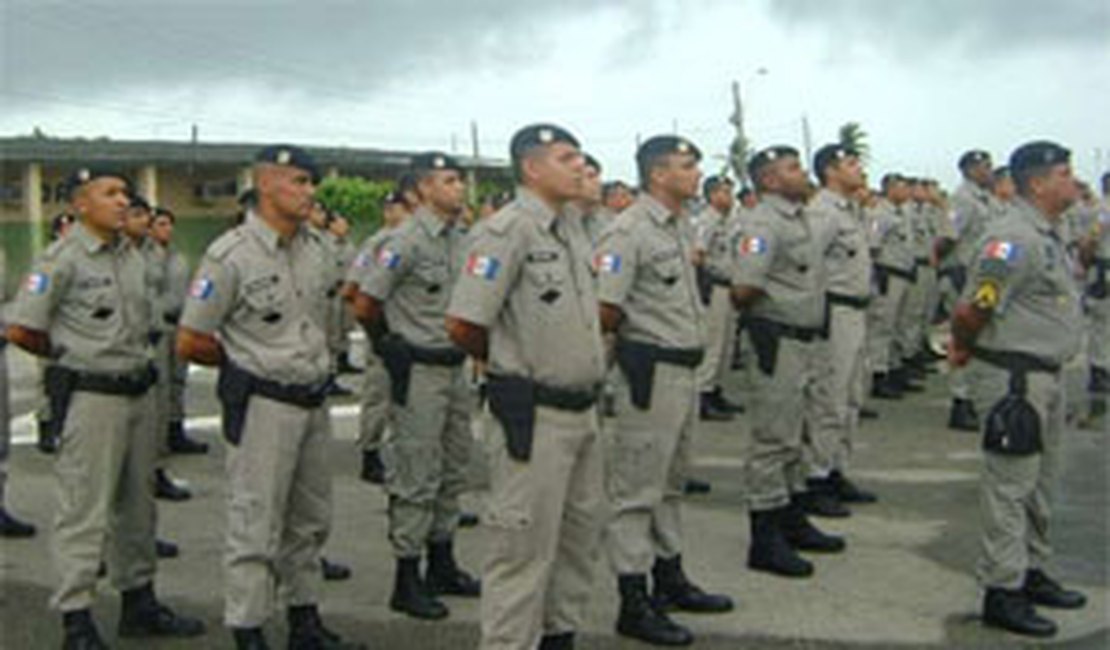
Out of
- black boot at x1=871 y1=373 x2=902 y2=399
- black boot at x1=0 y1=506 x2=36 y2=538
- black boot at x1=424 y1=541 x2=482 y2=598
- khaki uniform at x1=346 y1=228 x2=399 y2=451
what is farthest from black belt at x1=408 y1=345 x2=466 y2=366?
black boot at x1=871 y1=373 x2=902 y2=399

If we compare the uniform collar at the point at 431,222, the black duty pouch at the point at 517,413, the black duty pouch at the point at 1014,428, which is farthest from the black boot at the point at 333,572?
the black duty pouch at the point at 1014,428

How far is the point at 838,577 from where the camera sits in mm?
6109

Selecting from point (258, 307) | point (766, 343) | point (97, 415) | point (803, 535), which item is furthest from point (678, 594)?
point (97, 415)

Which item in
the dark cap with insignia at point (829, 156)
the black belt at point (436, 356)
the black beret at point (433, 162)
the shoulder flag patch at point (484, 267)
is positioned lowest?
the black belt at point (436, 356)

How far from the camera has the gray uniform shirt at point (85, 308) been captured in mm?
5238

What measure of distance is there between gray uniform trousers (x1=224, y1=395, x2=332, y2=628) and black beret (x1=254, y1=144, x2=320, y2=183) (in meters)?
0.95

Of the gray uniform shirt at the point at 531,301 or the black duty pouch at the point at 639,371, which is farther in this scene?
the black duty pouch at the point at 639,371

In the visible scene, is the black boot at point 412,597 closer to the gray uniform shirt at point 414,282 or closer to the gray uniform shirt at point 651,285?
the gray uniform shirt at point 414,282

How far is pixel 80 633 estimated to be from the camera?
4.99 metres

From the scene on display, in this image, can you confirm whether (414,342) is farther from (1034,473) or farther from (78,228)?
(1034,473)

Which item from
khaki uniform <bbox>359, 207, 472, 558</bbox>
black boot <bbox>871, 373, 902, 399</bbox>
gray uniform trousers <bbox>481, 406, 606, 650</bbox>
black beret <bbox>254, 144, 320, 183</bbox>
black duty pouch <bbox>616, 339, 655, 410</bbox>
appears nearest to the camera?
gray uniform trousers <bbox>481, 406, 606, 650</bbox>

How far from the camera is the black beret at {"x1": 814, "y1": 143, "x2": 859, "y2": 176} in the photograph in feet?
26.7

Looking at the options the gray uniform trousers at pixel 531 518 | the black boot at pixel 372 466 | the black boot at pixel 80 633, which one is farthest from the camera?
the black boot at pixel 372 466

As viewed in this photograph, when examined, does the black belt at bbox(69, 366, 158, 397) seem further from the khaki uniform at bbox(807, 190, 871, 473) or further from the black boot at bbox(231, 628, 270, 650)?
the khaki uniform at bbox(807, 190, 871, 473)
